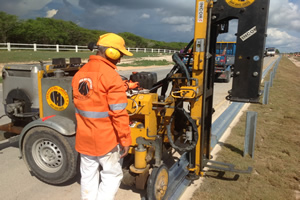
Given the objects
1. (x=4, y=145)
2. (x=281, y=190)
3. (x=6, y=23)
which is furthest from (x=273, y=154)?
(x=6, y=23)

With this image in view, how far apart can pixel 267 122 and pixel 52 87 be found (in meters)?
6.30

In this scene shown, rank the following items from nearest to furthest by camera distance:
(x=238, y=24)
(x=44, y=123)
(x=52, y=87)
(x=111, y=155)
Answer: (x=111, y=155)
(x=238, y=24)
(x=44, y=123)
(x=52, y=87)

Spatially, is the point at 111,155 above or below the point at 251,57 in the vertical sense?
below

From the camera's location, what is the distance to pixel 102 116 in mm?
2814

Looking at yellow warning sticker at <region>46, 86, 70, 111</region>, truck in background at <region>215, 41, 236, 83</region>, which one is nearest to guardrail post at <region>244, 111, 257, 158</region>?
yellow warning sticker at <region>46, 86, 70, 111</region>

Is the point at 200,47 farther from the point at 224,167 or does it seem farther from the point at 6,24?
the point at 6,24

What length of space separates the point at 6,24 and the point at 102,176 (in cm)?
5025

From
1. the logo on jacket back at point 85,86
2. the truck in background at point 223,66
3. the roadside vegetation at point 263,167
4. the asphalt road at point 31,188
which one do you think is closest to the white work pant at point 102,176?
the logo on jacket back at point 85,86

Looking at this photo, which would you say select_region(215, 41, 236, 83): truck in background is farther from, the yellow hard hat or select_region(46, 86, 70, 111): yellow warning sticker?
the yellow hard hat

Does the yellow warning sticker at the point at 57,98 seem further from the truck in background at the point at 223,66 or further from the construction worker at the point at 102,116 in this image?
the truck in background at the point at 223,66

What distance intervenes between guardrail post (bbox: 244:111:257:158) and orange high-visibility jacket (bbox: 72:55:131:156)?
3.27 m

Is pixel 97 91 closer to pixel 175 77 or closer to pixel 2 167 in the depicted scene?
pixel 175 77

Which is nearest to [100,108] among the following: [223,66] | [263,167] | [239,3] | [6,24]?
[239,3]

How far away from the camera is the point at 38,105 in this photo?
4844mm
